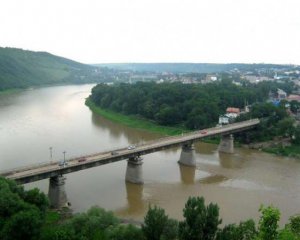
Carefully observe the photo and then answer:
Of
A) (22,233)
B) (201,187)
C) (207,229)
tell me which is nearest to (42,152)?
(201,187)

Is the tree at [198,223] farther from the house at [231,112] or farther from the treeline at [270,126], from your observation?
the house at [231,112]

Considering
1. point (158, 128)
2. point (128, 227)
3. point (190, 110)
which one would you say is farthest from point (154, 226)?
point (190, 110)

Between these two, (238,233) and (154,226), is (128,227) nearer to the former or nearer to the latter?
(154,226)

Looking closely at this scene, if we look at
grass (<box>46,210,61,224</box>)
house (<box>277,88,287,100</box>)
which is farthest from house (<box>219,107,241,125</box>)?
grass (<box>46,210,61,224</box>)

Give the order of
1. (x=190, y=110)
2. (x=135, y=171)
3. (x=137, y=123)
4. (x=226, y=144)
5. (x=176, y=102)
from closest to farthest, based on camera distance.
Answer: (x=135, y=171), (x=226, y=144), (x=190, y=110), (x=137, y=123), (x=176, y=102)

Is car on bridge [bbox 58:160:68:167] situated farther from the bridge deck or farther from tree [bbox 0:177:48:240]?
tree [bbox 0:177:48:240]

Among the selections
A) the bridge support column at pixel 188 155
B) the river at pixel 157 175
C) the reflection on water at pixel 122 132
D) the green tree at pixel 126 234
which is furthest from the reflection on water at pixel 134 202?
the reflection on water at pixel 122 132
